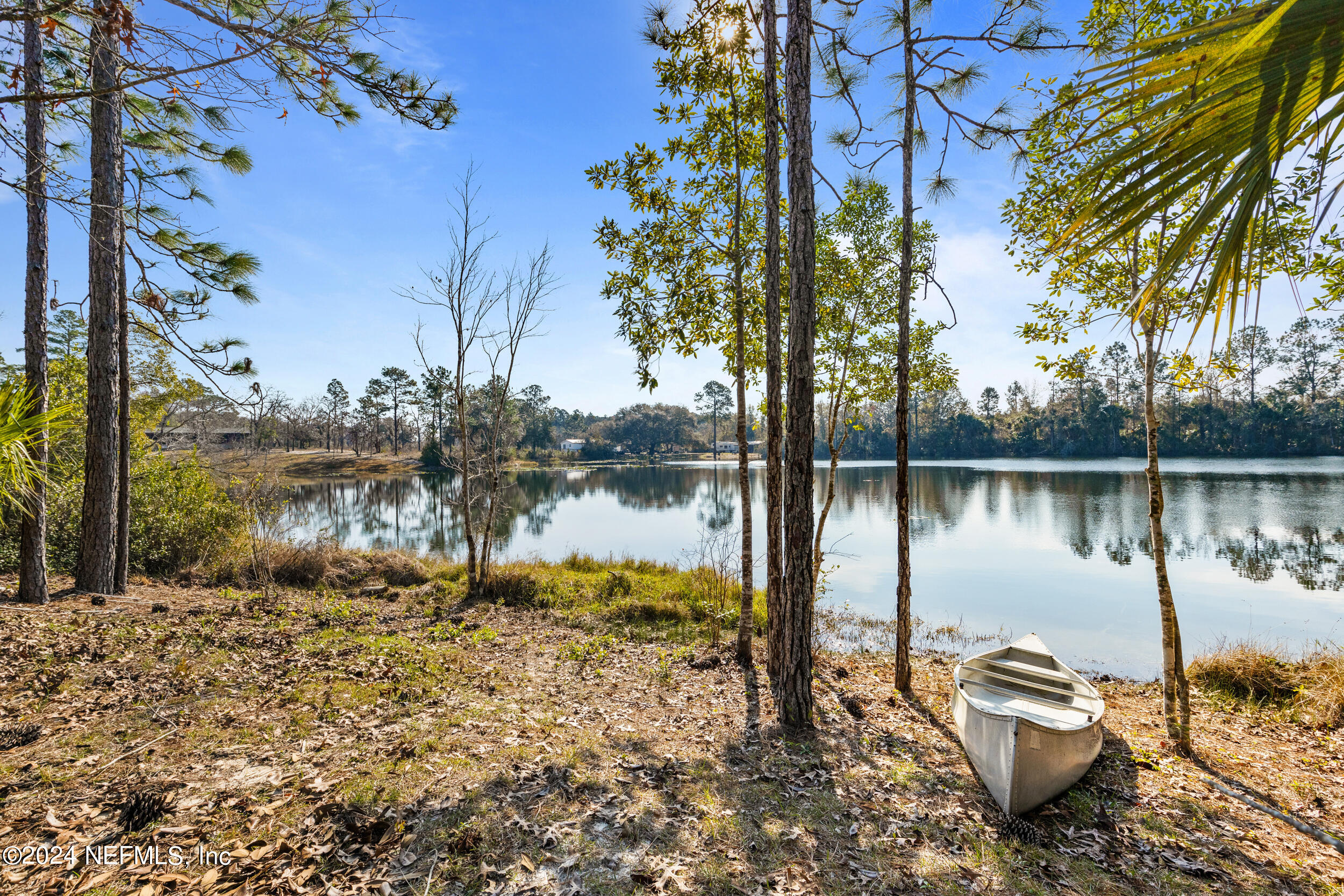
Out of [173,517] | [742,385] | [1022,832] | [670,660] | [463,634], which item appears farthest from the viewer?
[173,517]

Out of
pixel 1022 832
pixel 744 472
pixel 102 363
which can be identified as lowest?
pixel 1022 832

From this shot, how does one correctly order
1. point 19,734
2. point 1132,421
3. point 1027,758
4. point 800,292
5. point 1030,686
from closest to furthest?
point 19,734 → point 1027,758 → point 800,292 → point 1030,686 → point 1132,421

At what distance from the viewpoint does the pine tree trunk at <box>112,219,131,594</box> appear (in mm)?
→ 7836

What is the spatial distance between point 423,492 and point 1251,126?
43.0 m

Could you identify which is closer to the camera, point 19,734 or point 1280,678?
point 19,734

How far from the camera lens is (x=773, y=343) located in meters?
6.04

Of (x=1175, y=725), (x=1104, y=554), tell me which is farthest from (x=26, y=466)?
(x=1104, y=554)

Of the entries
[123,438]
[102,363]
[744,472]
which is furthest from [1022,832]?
[123,438]

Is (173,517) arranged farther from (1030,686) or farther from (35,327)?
(1030,686)

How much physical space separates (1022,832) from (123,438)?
38.9 ft

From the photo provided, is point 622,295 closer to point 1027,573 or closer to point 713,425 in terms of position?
point 1027,573

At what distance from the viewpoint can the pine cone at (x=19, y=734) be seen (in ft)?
11.8

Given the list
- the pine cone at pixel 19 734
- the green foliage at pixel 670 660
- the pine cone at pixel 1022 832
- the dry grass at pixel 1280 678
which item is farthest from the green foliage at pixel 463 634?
the dry grass at pixel 1280 678

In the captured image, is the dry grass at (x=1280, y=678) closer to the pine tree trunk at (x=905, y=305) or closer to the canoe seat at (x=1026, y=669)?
the canoe seat at (x=1026, y=669)
